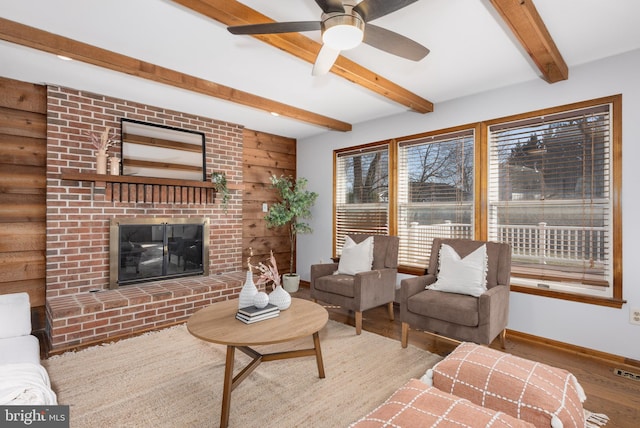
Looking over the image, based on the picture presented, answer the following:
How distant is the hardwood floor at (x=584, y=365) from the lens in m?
1.99

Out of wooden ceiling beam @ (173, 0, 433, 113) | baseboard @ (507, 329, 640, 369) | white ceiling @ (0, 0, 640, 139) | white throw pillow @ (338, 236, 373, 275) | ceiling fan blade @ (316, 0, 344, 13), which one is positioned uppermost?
white ceiling @ (0, 0, 640, 139)

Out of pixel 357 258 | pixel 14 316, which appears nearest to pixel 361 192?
pixel 357 258

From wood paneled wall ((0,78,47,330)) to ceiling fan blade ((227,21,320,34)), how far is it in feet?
8.68

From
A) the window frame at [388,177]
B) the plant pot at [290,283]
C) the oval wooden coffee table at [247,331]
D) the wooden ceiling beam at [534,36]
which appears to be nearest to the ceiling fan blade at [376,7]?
the wooden ceiling beam at [534,36]

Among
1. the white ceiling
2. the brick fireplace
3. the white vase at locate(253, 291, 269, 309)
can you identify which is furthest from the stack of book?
the white ceiling

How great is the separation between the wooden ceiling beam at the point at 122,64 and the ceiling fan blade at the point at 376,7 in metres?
1.96

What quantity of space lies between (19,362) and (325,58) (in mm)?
2417

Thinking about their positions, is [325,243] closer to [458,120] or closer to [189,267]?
[189,267]

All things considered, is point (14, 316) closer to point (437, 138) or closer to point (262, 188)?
point (262, 188)

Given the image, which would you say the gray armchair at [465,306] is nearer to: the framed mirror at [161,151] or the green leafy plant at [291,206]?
the green leafy plant at [291,206]

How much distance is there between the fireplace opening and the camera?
3561 millimetres

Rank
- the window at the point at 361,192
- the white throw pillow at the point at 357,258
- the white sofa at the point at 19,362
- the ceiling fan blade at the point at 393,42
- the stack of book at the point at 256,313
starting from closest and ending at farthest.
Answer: the white sofa at the point at 19,362 < the ceiling fan blade at the point at 393,42 < the stack of book at the point at 256,313 < the white throw pillow at the point at 357,258 < the window at the point at 361,192

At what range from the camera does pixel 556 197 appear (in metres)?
2.95

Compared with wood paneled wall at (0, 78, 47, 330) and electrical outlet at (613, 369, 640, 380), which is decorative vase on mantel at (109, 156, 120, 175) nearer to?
wood paneled wall at (0, 78, 47, 330)
